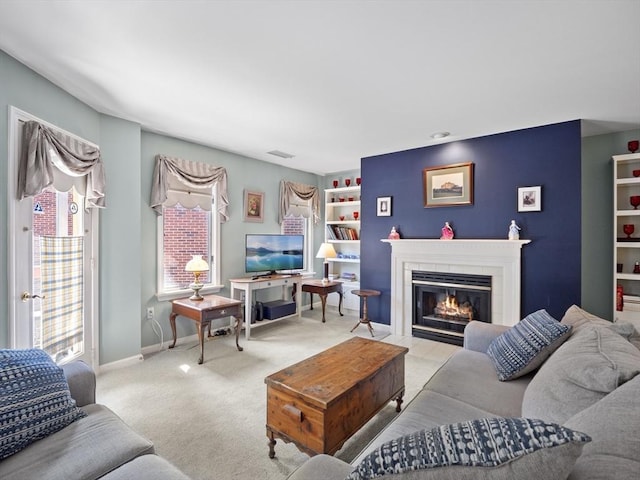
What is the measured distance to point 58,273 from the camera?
2.62 metres

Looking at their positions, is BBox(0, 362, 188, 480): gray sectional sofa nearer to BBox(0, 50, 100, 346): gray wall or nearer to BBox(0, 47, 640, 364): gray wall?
BBox(0, 50, 100, 346): gray wall

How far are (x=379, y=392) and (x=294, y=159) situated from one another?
3.82m

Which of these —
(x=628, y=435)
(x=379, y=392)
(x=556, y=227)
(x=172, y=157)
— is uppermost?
(x=172, y=157)

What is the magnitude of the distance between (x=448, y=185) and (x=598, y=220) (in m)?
1.73

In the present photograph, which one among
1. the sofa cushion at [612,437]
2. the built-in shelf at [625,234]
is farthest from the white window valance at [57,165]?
the built-in shelf at [625,234]

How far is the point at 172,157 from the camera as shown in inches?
155

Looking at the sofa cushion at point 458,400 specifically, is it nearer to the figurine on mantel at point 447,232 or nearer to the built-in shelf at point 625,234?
the figurine on mantel at point 447,232

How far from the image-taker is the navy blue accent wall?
131 inches

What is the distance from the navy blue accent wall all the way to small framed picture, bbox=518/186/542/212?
48 mm

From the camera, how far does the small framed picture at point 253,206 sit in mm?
4836

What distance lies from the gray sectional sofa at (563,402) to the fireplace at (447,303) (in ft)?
5.26

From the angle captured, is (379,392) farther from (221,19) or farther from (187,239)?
(187,239)

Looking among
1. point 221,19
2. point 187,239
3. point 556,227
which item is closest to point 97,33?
point 221,19

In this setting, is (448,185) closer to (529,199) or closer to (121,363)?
(529,199)
